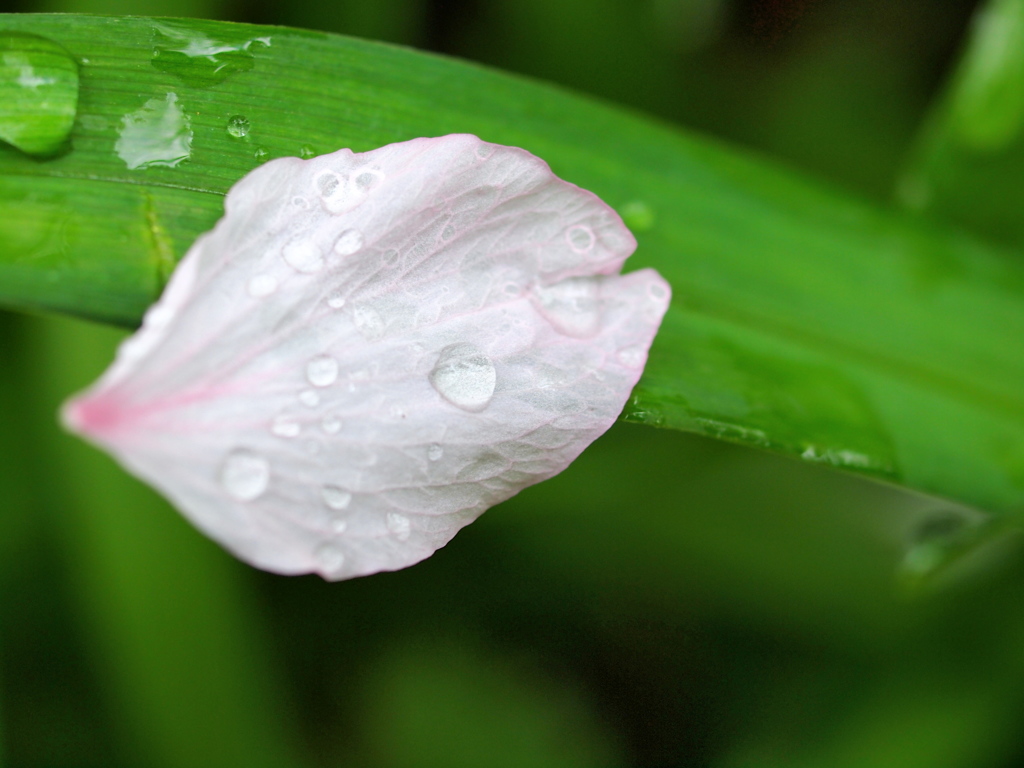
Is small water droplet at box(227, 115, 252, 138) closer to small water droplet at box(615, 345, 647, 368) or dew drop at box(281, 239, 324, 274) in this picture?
dew drop at box(281, 239, 324, 274)

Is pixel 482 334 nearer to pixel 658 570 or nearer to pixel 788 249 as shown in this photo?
pixel 788 249

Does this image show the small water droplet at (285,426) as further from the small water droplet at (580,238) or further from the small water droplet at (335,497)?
the small water droplet at (580,238)

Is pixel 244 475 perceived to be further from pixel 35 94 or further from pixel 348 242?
pixel 35 94

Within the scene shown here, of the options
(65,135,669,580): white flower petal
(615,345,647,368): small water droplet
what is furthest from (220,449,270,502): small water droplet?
(615,345,647,368): small water droplet

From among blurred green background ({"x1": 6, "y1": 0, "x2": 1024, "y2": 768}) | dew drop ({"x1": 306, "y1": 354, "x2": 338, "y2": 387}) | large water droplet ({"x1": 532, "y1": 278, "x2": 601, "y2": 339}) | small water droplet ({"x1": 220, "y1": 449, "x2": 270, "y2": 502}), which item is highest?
large water droplet ({"x1": 532, "y1": 278, "x2": 601, "y2": 339})

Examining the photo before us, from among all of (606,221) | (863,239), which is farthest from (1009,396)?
(606,221)

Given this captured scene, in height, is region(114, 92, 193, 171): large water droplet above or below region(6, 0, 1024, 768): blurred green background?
above
